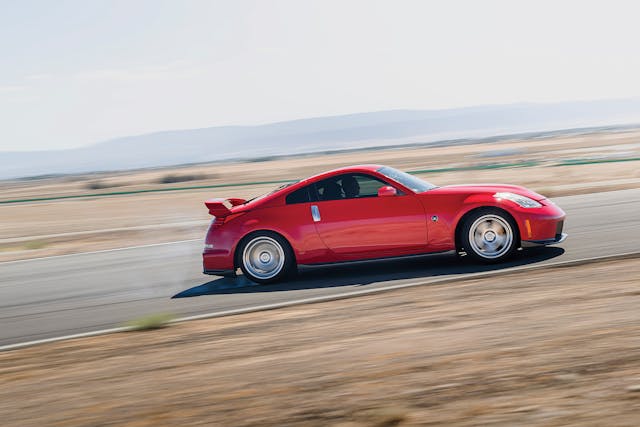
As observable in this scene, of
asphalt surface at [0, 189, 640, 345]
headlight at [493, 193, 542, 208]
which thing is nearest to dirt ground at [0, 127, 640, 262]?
asphalt surface at [0, 189, 640, 345]

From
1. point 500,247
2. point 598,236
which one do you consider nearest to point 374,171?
point 500,247

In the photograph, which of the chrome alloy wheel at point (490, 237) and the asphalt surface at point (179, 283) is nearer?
the asphalt surface at point (179, 283)

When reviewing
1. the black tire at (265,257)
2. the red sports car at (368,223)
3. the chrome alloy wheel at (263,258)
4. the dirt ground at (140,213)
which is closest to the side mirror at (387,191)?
the red sports car at (368,223)

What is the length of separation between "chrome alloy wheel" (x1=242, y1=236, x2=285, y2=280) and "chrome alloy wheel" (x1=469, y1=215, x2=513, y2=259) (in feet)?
7.90

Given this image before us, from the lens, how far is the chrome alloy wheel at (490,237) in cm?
912

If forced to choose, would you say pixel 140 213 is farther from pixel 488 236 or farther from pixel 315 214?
pixel 488 236

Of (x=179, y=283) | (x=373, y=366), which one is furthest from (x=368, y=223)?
(x=373, y=366)

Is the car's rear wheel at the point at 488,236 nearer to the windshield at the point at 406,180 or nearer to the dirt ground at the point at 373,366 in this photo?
the windshield at the point at 406,180

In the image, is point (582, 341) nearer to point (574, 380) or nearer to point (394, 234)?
point (574, 380)

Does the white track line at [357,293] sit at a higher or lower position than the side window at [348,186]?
→ lower

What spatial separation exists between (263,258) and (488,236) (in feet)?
9.29

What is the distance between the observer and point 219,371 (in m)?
5.58

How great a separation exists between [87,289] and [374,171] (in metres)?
4.47

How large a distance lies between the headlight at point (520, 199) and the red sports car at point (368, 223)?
0.04ft
